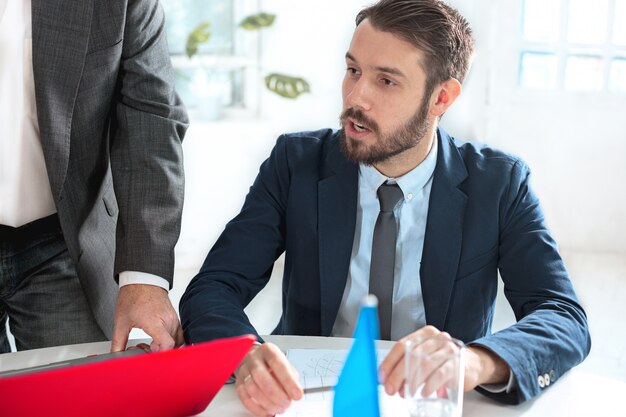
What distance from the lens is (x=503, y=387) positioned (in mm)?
1434

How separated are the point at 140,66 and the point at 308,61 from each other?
3369 mm

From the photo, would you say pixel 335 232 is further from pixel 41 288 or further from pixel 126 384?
pixel 126 384

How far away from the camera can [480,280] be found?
1.88 metres

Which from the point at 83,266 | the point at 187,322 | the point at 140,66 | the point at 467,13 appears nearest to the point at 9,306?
the point at 83,266

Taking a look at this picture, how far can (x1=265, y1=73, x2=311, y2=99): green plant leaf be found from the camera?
499 cm

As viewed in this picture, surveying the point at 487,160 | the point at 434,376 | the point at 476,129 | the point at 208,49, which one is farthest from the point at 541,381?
the point at 476,129

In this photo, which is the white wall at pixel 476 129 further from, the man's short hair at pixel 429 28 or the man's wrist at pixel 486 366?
the man's wrist at pixel 486 366

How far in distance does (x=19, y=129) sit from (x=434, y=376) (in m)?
1.07

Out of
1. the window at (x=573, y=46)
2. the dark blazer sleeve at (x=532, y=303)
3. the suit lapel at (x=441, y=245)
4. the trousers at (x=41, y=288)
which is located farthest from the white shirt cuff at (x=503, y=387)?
the window at (x=573, y=46)

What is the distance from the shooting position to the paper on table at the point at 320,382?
4.50 feet

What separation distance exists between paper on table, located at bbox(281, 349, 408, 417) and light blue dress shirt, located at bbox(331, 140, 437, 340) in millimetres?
277

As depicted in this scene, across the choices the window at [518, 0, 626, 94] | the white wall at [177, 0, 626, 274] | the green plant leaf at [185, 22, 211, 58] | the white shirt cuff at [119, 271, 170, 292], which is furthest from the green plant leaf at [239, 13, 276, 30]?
the white shirt cuff at [119, 271, 170, 292]

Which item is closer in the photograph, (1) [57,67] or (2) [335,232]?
(1) [57,67]

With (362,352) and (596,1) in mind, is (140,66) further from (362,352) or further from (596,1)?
(596,1)
